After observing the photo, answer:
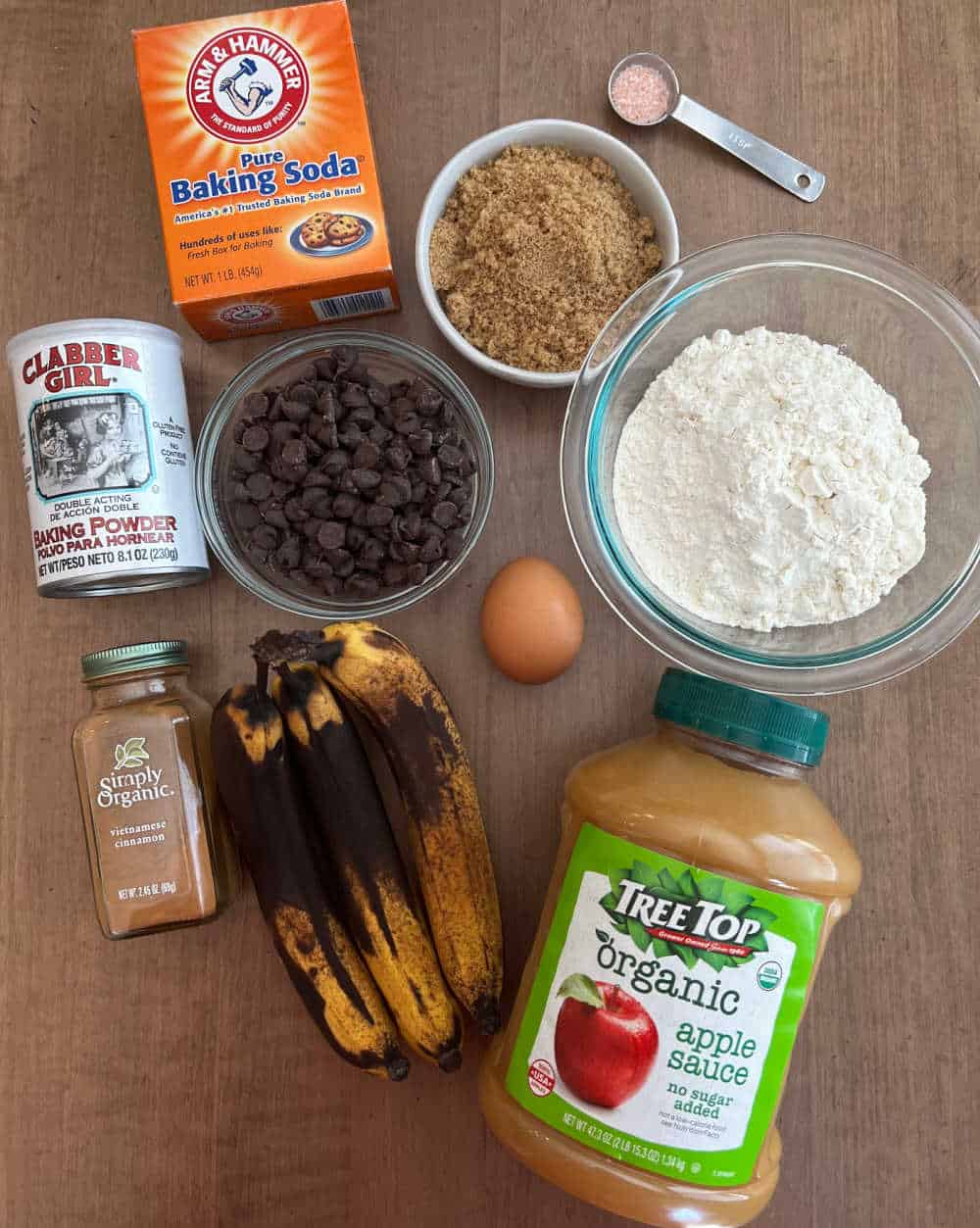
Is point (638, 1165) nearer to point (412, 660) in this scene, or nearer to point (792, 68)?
point (412, 660)

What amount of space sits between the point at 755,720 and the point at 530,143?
2.14 ft

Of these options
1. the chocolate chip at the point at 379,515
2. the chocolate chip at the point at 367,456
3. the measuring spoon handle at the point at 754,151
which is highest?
the measuring spoon handle at the point at 754,151

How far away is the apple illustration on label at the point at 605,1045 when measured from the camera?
718mm

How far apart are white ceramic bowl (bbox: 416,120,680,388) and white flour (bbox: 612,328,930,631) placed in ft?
0.40

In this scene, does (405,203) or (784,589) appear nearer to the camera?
(784,589)

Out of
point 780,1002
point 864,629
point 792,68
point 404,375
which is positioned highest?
point 792,68

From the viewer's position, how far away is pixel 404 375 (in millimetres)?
974

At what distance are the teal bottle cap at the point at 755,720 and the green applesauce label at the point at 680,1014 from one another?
0.40 feet

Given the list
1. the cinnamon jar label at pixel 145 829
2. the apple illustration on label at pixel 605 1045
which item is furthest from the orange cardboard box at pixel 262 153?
the apple illustration on label at pixel 605 1045

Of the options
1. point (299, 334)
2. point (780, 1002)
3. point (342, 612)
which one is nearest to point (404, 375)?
point (299, 334)

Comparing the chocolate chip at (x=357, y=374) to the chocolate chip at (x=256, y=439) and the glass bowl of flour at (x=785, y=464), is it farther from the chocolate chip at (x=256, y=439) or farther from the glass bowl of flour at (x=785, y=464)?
the glass bowl of flour at (x=785, y=464)

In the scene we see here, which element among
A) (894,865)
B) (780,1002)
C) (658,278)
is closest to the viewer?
(780,1002)

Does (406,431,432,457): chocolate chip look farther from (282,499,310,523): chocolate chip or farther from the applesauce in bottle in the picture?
the applesauce in bottle

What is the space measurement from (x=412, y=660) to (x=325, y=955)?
11.9 inches
